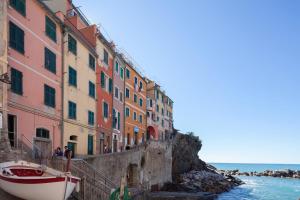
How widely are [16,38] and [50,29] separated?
16.8ft

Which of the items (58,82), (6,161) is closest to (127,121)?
(58,82)

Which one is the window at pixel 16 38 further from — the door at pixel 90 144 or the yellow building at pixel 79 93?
the door at pixel 90 144

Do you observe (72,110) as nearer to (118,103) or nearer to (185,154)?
(118,103)

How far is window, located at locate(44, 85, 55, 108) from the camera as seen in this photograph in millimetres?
24956

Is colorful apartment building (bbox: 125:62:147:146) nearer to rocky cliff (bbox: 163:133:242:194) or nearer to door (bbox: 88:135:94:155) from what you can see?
rocky cliff (bbox: 163:133:242:194)

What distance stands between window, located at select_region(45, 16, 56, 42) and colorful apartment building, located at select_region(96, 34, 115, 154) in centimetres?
948

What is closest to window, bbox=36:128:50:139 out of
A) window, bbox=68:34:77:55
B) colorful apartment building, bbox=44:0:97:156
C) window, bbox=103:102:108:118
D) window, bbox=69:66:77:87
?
colorful apartment building, bbox=44:0:97:156

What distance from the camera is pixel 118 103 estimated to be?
42469mm

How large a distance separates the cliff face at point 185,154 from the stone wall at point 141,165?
10284 mm

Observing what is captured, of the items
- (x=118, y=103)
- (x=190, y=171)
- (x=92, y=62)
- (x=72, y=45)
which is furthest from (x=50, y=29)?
(x=190, y=171)

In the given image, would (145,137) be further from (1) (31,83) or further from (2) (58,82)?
(1) (31,83)

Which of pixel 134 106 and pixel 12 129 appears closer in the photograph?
pixel 12 129

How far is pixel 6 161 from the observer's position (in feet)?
Answer: 53.2

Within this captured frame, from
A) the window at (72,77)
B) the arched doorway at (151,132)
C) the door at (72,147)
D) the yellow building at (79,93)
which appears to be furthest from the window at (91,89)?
the arched doorway at (151,132)
